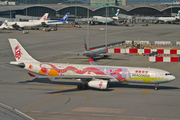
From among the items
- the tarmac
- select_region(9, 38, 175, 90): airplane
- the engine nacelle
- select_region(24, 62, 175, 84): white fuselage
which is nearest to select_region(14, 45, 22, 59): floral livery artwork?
select_region(9, 38, 175, 90): airplane

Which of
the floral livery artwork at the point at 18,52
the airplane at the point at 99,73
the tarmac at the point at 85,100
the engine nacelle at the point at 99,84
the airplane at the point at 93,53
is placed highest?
the floral livery artwork at the point at 18,52

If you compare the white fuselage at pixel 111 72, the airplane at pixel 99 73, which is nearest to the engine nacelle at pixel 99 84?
the airplane at pixel 99 73

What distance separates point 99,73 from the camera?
45.7m

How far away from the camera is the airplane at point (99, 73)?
4388 centimetres

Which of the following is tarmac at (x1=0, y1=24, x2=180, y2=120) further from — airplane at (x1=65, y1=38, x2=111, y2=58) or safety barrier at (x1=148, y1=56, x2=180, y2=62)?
airplane at (x1=65, y1=38, x2=111, y2=58)

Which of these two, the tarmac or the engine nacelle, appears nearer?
the tarmac

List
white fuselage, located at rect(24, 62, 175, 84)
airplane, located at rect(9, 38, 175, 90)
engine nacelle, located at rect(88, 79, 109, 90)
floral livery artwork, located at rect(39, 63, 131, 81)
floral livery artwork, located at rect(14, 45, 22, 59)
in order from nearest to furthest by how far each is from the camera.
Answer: engine nacelle, located at rect(88, 79, 109, 90) < airplane, located at rect(9, 38, 175, 90) < white fuselage, located at rect(24, 62, 175, 84) < floral livery artwork, located at rect(39, 63, 131, 81) < floral livery artwork, located at rect(14, 45, 22, 59)

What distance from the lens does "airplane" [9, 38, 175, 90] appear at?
43.9 meters

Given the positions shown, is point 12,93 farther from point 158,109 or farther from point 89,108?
point 158,109

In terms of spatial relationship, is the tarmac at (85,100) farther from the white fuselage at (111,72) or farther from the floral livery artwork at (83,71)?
the floral livery artwork at (83,71)

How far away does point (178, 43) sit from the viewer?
105875 mm

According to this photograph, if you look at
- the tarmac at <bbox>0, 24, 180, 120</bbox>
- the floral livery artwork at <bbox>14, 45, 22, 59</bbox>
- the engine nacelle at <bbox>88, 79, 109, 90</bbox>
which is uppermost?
the floral livery artwork at <bbox>14, 45, 22, 59</bbox>

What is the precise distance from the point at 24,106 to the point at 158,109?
17983 mm

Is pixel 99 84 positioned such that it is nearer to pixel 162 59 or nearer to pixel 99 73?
pixel 99 73
